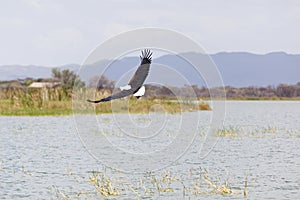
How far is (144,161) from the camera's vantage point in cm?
2084

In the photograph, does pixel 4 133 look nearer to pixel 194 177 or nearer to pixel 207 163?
pixel 207 163

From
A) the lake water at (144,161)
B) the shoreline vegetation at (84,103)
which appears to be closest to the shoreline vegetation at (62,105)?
the shoreline vegetation at (84,103)

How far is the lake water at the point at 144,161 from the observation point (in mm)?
15672

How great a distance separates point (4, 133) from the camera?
101ft

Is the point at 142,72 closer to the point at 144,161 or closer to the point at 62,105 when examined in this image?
the point at 144,161

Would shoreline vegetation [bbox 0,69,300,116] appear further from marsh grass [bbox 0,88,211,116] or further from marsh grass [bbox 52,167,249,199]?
marsh grass [bbox 52,167,249,199]

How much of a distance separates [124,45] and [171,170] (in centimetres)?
515

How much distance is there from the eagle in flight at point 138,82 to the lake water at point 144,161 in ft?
13.0

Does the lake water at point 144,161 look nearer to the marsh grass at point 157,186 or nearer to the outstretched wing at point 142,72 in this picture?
the marsh grass at point 157,186

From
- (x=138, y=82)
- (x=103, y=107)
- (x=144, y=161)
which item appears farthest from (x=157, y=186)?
(x=103, y=107)

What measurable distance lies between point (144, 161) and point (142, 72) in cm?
970

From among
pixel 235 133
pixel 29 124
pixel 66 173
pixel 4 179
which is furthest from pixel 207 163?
pixel 29 124

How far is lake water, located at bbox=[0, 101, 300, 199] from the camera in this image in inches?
617

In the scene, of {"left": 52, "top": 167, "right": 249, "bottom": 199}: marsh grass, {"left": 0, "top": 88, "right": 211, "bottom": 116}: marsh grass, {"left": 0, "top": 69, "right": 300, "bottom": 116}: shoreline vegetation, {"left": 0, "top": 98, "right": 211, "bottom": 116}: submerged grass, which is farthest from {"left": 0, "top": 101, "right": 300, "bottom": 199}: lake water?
{"left": 0, "top": 88, "right": 211, "bottom": 116}: marsh grass
